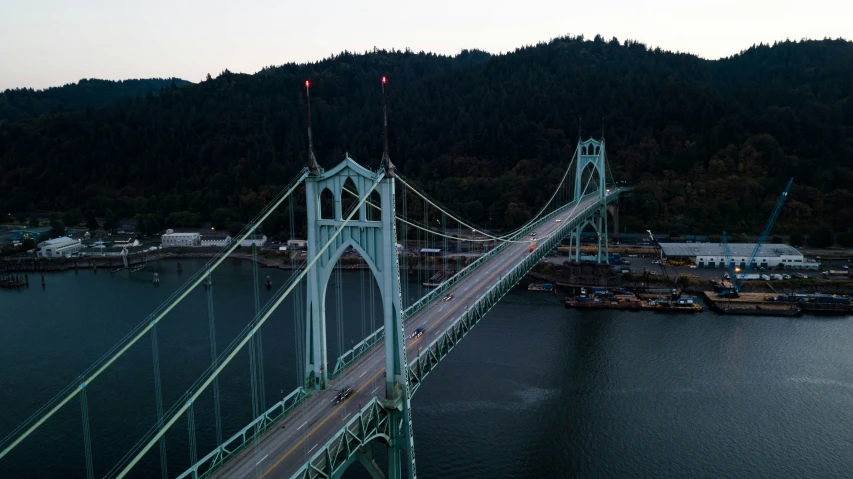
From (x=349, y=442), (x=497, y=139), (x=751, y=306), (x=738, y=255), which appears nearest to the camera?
(x=349, y=442)

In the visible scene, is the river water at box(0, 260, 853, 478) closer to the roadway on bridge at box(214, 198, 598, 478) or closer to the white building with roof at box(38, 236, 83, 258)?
the roadway on bridge at box(214, 198, 598, 478)

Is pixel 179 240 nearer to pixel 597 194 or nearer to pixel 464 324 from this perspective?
pixel 597 194

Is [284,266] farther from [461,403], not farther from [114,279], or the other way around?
[461,403]

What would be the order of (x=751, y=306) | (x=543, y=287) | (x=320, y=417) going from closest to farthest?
(x=320, y=417) → (x=751, y=306) → (x=543, y=287)

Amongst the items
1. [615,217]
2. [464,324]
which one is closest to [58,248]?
[615,217]

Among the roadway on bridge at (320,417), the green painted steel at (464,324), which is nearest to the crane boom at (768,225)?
the green painted steel at (464,324)

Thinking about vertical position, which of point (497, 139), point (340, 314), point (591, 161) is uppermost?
point (497, 139)
